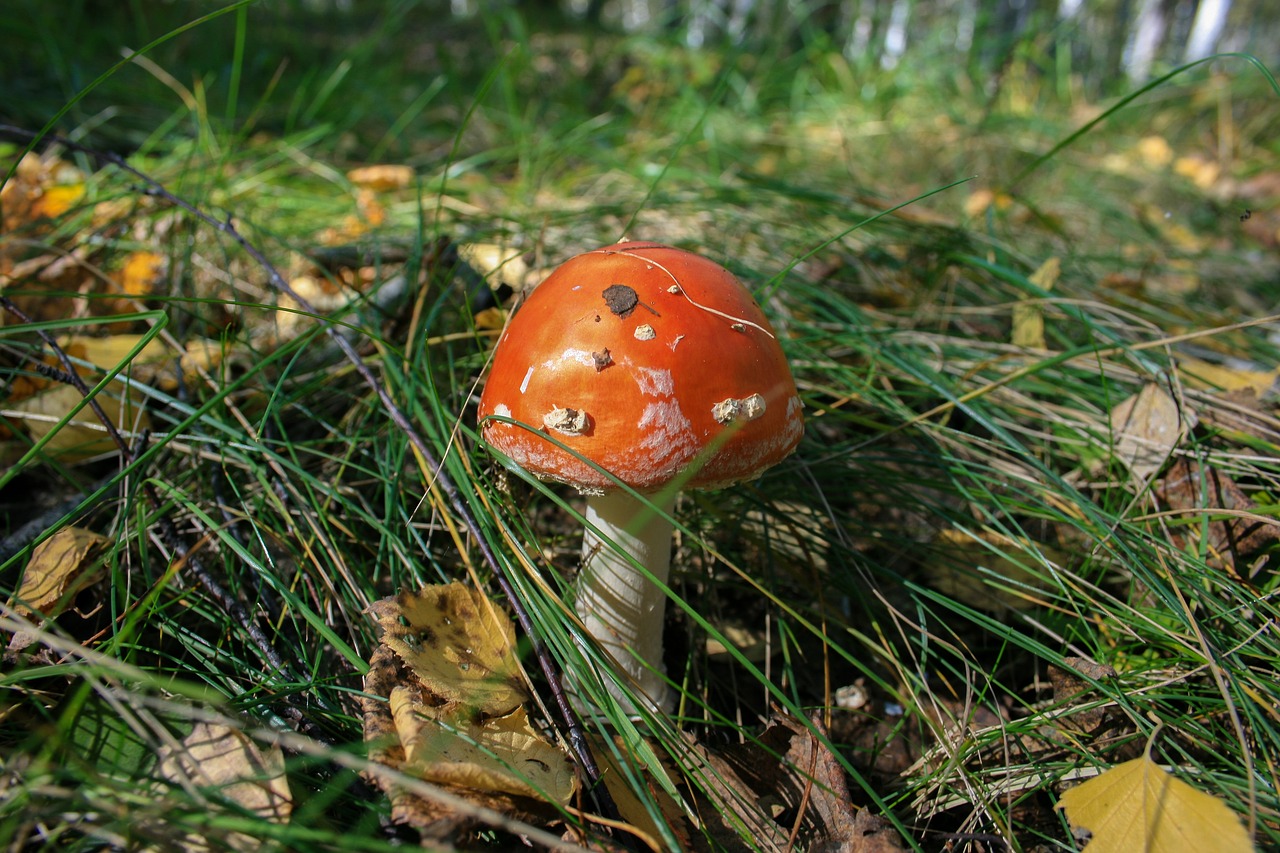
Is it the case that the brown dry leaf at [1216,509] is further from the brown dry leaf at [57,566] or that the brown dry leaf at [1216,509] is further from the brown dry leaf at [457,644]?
the brown dry leaf at [57,566]

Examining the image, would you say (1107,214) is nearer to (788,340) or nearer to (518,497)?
(788,340)

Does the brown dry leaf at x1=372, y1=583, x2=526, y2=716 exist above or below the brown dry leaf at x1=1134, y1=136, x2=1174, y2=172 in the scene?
below

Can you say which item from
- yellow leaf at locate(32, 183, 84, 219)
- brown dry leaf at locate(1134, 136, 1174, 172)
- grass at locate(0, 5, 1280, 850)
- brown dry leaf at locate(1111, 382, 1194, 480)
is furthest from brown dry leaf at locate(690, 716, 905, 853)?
brown dry leaf at locate(1134, 136, 1174, 172)

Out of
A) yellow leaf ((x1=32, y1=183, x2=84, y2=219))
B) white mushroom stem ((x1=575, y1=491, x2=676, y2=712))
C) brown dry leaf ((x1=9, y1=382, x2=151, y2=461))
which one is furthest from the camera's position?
yellow leaf ((x1=32, y1=183, x2=84, y2=219))

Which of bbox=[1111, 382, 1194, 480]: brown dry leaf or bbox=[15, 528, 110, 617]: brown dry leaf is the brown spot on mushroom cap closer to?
bbox=[15, 528, 110, 617]: brown dry leaf

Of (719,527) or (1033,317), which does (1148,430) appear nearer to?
(1033,317)
